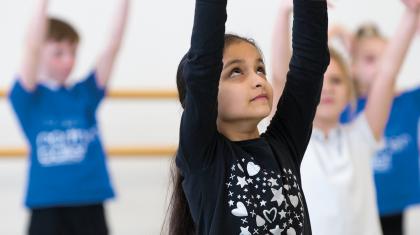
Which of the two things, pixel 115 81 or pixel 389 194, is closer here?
pixel 389 194

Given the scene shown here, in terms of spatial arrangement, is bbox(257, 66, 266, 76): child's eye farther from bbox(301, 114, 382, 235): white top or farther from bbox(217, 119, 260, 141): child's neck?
bbox(301, 114, 382, 235): white top

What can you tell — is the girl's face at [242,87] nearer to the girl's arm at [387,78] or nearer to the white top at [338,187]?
the white top at [338,187]

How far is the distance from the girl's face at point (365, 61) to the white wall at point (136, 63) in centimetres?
49

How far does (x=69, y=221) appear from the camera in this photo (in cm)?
243

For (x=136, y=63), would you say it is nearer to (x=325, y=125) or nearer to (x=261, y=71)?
(x=325, y=125)

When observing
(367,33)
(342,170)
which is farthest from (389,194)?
(342,170)

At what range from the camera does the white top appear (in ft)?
5.49

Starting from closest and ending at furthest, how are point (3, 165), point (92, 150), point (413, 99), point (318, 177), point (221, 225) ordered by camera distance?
1. point (221, 225)
2. point (318, 177)
3. point (92, 150)
4. point (413, 99)
5. point (3, 165)

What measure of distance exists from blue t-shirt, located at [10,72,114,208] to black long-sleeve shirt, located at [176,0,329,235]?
1.22m

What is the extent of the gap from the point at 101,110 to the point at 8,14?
19.5 inches

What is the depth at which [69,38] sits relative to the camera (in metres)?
2.56

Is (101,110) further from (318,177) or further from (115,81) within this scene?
(318,177)

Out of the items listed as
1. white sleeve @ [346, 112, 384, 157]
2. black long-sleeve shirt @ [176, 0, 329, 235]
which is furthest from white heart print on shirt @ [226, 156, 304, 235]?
white sleeve @ [346, 112, 384, 157]

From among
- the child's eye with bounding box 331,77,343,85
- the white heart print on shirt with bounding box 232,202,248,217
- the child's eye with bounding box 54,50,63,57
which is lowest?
the white heart print on shirt with bounding box 232,202,248,217
